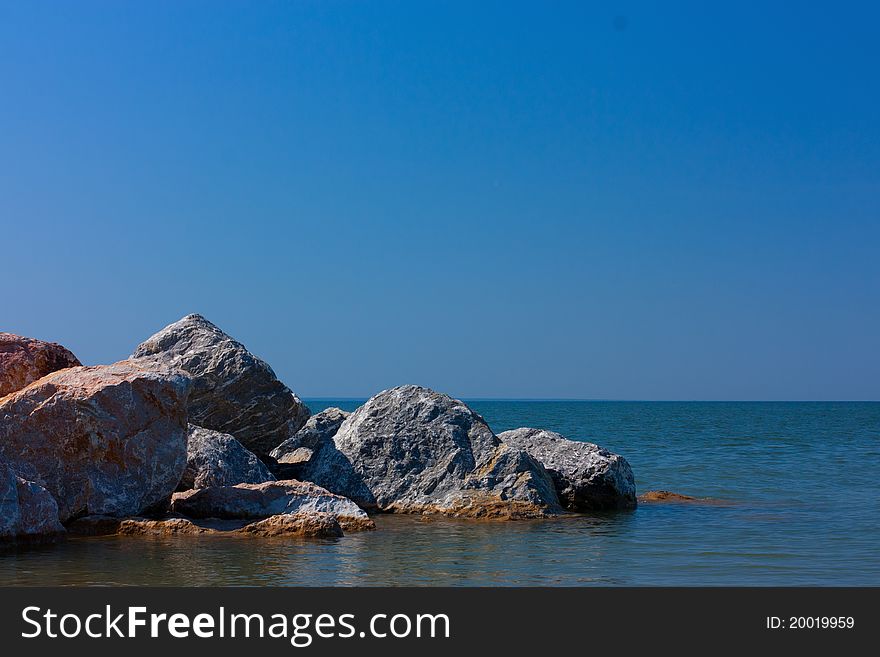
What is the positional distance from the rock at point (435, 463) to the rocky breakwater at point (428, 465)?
17 mm

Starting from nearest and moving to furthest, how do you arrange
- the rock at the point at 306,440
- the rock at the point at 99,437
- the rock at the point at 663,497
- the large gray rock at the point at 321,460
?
the rock at the point at 99,437 → the large gray rock at the point at 321,460 → the rock at the point at 306,440 → the rock at the point at 663,497

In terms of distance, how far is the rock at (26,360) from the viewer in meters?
14.6

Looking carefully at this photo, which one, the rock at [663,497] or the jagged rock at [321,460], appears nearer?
the jagged rock at [321,460]

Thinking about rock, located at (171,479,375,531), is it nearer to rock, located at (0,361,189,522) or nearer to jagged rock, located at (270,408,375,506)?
rock, located at (0,361,189,522)

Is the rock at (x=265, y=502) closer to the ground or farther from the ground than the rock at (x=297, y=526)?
farther from the ground

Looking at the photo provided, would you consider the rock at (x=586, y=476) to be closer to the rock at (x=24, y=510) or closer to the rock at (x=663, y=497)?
the rock at (x=663, y=497)

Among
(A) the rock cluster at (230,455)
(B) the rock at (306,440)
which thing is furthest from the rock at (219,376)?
(B) the rock at (306,440)

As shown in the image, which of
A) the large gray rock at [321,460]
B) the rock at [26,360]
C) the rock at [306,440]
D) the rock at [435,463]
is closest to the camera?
the rock at [26,360]

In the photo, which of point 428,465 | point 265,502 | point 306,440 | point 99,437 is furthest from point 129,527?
point 306,440

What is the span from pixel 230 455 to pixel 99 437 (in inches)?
92.6

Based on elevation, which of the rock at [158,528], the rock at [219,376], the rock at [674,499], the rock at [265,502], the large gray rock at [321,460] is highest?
the rock at [219,376]

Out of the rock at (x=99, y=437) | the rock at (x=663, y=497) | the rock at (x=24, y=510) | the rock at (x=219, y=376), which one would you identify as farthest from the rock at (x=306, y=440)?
the rock at (x=663, y=497)
